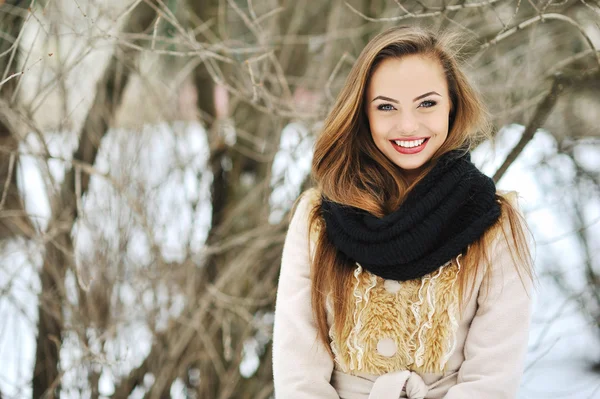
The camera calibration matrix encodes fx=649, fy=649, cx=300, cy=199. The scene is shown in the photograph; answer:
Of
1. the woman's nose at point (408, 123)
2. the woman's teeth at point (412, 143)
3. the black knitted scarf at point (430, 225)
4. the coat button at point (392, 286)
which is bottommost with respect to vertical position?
the coat button at point (392, 286)

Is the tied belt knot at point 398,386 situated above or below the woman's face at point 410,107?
below

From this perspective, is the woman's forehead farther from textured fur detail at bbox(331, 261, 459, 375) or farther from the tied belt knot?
the tied belt knot

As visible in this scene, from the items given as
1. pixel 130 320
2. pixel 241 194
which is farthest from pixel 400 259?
pixel 241 194

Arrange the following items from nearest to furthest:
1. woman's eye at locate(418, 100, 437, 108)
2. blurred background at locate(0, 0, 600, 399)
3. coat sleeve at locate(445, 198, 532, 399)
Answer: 1. coat sleeve at locate(445, 198, 532, 399)
2. woman's eye at locate(418, 100, 437, 108)
3. blurred background at locate(0, 0, 600, 399)

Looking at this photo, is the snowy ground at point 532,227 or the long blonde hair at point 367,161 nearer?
the long blonde hair at point 367,161

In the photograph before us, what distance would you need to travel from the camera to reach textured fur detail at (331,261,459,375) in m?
1.65

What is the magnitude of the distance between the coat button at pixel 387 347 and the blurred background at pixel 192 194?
110cm

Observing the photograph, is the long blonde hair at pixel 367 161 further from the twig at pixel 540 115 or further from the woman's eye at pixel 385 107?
the twig at pixel 540 115

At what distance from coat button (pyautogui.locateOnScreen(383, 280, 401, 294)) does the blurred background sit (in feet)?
3.20

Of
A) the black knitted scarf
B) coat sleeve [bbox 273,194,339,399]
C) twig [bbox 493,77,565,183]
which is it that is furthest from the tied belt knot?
twig [bbox 493,77,565,183]

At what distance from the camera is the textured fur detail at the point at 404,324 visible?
1646mm

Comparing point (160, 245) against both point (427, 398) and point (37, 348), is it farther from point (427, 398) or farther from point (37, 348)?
point (427, 398)

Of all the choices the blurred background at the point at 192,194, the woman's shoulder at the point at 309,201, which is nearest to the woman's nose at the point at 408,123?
the woman's shoulder at the point at 309,201

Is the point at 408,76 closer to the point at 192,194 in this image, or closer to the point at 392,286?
the point at 392,286
